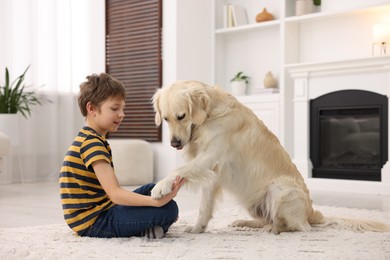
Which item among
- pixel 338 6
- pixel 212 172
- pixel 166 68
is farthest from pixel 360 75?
pixel 212 172

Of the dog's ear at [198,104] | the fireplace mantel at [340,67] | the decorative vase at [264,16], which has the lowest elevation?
the dog's ear at [198,104]

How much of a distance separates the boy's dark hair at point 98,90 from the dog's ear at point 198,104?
0.32 metres

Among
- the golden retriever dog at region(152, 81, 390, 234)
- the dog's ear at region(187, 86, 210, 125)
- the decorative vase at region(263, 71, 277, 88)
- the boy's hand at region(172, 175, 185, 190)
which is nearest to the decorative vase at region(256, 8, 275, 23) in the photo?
the decorative vase at region(263, 71, 277, 88)

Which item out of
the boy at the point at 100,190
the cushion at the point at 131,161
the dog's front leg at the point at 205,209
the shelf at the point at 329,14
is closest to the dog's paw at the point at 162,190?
the boy at the point at 100,190

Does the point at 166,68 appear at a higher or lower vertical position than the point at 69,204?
higher

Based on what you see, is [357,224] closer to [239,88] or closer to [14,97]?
[239,88]

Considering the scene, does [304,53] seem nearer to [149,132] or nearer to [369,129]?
[369,129]

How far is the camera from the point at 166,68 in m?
5.98

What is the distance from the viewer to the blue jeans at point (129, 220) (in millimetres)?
2305

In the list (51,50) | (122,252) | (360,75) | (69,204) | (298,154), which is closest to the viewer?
(122,252)

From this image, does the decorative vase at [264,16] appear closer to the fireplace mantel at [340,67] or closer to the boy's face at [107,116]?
the fireplace mantel at [340,67]

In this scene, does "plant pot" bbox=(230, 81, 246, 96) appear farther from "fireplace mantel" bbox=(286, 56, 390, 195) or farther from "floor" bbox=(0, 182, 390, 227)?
"floor" bbox=(0, 182, 390, 227)

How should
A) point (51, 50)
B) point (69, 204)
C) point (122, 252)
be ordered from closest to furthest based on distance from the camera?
point (122, 252)
point (69, 204)
point (51, 50)

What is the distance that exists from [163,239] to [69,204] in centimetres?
43
